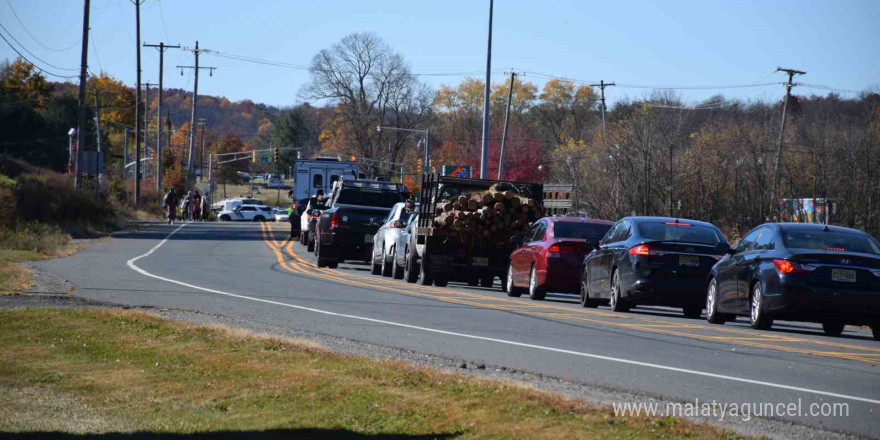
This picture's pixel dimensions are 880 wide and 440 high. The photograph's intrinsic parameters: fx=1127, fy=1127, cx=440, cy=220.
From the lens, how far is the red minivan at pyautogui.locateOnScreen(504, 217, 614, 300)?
20312 millimetres

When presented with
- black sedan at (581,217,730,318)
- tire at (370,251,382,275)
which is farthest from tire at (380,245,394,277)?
black sedan at (581,217,730,318)

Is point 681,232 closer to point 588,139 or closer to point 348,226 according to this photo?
point 348,226

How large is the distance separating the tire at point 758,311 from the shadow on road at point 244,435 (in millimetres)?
8845

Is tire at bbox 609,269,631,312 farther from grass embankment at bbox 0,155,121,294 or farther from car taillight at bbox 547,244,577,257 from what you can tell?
grass embankment at bbox 0,155,121,294

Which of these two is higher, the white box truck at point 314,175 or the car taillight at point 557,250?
the white box truck at point 314,175

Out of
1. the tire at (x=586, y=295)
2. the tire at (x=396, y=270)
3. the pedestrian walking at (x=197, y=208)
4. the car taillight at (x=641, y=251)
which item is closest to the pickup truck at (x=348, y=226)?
the tire at (x=396, y=270)

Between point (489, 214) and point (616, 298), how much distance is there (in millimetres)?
6220

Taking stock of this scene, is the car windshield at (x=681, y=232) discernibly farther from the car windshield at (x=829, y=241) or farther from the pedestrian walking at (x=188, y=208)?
the pedestrian walking at (x=188, y=208)

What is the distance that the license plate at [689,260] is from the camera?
1759 centimetres

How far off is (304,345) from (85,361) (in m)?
2.17

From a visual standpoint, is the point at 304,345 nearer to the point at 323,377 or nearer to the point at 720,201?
the point at 323,377

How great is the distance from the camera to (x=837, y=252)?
14742 mm

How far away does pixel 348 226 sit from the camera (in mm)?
29078

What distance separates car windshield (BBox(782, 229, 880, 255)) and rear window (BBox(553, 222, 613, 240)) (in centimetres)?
588
